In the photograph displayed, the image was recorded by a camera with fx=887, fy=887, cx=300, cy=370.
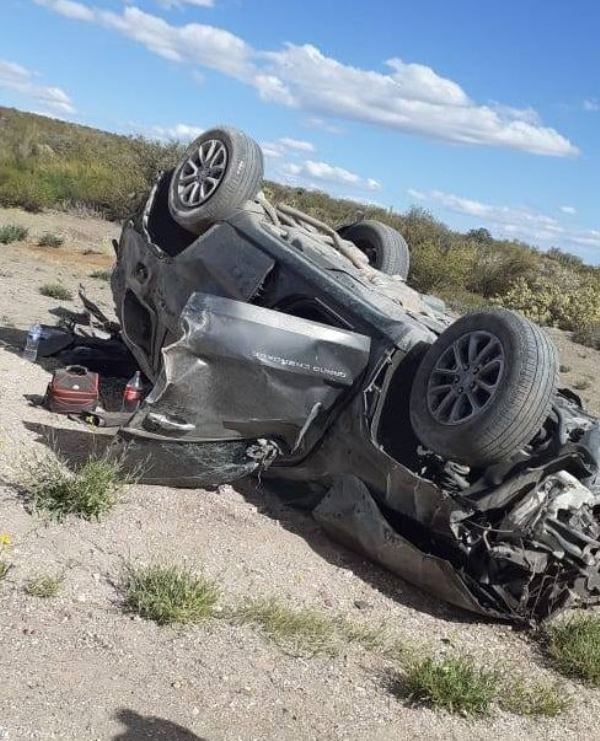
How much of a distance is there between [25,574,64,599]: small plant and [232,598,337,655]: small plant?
891mm

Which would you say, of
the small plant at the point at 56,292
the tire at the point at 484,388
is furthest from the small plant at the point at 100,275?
the tire at the point at 484,388

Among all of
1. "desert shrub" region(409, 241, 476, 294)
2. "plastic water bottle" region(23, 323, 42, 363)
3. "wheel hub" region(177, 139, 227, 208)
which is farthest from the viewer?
"desert shrub" region(409, 241, 476, 294)

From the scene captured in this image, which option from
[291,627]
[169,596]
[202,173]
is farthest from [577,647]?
[202,173]

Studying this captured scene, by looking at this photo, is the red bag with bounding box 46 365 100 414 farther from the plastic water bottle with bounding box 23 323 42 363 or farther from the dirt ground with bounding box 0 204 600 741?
the plastic water bottle with bounding box 23 323 42 363

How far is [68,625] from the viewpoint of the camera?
13.4 ft

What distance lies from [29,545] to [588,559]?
3.01 metres

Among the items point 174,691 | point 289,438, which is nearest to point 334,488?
point 289,438

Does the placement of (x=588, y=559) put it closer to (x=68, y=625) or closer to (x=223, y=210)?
(x=68, y=625)

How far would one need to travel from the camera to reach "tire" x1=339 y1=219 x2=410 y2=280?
307 inches

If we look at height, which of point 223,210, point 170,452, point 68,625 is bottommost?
point 68,625

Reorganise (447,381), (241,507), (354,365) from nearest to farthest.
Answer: (447,381), (354,365), (241,507)

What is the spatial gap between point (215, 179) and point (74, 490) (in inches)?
115

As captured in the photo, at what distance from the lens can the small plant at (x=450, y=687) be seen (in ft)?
13.7

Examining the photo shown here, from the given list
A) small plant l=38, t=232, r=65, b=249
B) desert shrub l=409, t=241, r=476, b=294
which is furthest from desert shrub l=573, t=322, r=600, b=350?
small plant l=38, t=232, r=65, b=249
